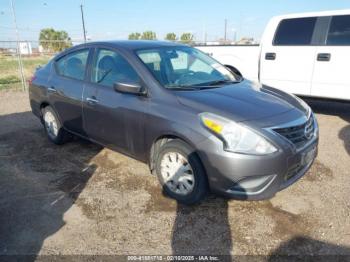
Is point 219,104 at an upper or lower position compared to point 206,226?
upper

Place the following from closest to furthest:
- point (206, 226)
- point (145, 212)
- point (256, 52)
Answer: point (206, 226) < point (145, 212) < point (256, 52)

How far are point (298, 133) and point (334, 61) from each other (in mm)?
3499

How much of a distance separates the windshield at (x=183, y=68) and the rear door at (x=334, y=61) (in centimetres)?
261

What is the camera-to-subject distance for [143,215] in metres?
3.19

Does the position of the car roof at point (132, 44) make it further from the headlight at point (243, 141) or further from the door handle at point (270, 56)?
the door handle at point (270, 56)

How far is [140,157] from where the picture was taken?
145 inches

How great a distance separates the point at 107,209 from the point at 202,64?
2.24m

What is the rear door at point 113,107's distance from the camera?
139 inches

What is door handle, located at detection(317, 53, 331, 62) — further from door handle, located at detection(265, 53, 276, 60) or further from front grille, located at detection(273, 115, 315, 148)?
front grille, located at detection(273, 115, 315, 148)

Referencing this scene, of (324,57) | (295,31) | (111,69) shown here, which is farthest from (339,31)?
(111,69)

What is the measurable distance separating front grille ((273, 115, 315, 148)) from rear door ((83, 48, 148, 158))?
1.47 m

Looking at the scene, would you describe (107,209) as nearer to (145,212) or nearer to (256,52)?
(145,212)

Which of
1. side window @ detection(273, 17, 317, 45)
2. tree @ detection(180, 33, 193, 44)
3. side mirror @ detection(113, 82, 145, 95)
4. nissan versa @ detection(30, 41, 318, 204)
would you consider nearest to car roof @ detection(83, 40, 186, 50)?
nissan versa @ detection(30, 41, 318, 204)

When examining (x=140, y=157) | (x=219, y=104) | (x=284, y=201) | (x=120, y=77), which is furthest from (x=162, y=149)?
(x=284, y=201)
